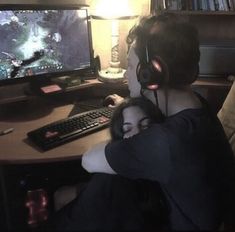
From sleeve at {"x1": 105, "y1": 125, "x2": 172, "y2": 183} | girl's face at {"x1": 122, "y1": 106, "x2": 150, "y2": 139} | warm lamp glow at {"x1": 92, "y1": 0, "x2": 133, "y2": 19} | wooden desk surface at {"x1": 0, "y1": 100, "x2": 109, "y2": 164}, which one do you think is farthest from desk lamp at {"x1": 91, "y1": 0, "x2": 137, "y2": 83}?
sleeve at {"x1": 105, "y1": 125, "x2": 172, "y2": 183}

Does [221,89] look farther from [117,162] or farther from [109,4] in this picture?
[117,162]

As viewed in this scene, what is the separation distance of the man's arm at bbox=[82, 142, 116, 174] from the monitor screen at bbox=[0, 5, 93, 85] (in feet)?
1.94

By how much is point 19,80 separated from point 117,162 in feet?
2.46

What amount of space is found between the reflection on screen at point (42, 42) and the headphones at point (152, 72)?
0.64 meters

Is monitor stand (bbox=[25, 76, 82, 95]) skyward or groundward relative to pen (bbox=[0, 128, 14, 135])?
skyward

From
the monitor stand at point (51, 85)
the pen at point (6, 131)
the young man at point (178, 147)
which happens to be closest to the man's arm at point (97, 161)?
the young man at point (178, 147)

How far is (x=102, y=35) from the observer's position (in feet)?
6.77

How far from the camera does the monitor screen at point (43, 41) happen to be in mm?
1517

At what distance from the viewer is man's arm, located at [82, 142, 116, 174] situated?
1.12 m

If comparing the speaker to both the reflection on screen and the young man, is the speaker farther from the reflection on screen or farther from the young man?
the young man

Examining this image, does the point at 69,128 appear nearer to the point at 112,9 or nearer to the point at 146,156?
the point at 146,156

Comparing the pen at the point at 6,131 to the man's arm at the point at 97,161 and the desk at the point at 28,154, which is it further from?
the man's arm at the point at 97,161


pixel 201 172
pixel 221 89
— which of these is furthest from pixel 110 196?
pixel 221 89

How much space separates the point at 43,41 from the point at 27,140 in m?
0.50
